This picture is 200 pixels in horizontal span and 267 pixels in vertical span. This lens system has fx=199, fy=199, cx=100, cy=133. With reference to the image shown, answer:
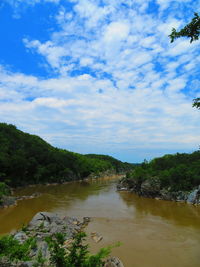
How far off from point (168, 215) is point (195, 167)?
1323cm

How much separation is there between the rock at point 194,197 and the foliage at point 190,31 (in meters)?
24.0

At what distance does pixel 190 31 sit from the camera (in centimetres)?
560

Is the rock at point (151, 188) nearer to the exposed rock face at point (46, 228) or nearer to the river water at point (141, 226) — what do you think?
the river water at point (141, 226)

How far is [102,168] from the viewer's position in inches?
3255

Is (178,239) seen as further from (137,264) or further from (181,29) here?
(181,29)

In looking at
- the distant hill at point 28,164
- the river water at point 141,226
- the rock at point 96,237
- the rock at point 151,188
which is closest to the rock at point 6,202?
the river water at point 141,226

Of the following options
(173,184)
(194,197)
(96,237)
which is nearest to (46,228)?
(96,237)

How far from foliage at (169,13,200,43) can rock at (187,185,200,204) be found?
24.0m

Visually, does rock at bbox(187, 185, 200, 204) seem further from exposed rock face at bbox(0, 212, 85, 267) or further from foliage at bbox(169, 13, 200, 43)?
foliage at bbox(169, 13, 200, 43)

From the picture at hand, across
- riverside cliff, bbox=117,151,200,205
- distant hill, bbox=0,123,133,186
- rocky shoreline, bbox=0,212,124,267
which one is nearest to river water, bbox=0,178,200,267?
rocky shoreline, bbox=0,212,124,267

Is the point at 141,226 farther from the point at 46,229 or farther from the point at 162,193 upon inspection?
the point at 162,193

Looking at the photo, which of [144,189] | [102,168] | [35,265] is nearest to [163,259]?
[35,265]

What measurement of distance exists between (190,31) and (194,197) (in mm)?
24233

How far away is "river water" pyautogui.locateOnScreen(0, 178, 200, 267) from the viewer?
10.8 meters
